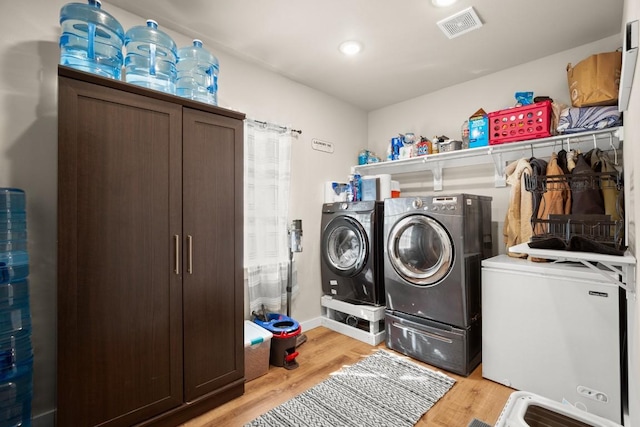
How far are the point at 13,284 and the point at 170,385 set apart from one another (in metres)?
0.93

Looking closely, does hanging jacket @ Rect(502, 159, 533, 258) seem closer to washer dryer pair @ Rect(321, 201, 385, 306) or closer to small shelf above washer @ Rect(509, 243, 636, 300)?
small shelf above washer @ Rect(509, 243, 636, 300)

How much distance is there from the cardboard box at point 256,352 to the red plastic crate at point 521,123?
245cm

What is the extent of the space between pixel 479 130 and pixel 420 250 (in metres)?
1.20

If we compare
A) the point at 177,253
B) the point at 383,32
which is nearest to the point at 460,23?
the point at 383,32

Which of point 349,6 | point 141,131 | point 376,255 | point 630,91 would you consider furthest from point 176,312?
point 630,91

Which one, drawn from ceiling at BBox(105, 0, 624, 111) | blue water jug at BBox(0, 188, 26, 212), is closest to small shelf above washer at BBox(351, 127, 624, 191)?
ceiling at BBox(105, 0, 624, 111)

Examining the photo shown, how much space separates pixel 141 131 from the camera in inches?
63.8

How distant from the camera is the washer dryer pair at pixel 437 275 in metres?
2.24

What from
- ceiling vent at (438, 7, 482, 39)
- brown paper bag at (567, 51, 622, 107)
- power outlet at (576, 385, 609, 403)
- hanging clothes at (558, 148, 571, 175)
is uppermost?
ceiling vent at (438, 7, 482, 39)

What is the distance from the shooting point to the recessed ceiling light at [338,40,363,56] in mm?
2381

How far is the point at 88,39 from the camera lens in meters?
1.65

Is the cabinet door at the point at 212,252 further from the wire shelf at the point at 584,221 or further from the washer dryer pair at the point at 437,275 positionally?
the wire shelf at the point at 584,221

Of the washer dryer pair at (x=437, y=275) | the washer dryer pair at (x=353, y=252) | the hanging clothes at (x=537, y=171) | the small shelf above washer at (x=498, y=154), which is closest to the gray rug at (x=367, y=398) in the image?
the washer dryer pair at (x=437, y=275)

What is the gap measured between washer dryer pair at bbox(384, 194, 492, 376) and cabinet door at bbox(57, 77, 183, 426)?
1.71 metres
